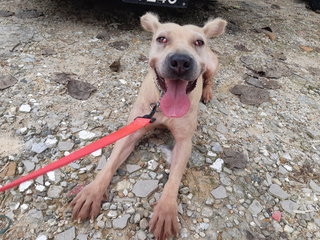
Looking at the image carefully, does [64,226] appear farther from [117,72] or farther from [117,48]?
[117,48]

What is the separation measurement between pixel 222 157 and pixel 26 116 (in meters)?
1.87

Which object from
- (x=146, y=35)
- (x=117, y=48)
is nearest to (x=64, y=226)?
(x=117, y=48)

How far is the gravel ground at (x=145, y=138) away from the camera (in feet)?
7.12

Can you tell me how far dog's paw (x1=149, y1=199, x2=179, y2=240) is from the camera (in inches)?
79.0

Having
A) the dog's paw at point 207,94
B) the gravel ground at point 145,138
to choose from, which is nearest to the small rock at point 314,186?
the gravel ground at point 145,138

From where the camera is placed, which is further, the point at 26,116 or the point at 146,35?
the point at 146,35

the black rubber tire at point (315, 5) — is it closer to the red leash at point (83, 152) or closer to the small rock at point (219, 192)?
the small rock at point (219, 192)

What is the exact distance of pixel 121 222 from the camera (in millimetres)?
2094

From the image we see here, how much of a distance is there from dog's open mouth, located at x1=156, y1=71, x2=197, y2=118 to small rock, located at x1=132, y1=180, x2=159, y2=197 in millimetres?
557

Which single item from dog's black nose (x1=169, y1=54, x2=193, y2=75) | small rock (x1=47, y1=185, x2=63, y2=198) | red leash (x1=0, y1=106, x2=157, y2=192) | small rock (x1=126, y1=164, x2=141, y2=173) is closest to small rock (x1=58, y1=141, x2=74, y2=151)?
small rock (x1=47, y1=185, x2=63, y2=198)

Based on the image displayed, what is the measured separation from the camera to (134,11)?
547 cm

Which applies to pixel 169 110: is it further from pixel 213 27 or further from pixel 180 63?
pixel 213 27

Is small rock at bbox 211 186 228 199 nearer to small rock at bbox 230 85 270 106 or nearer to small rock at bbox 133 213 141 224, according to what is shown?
small rock at bbox 133 213 141 224

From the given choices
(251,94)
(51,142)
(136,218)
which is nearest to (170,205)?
(136,218)
